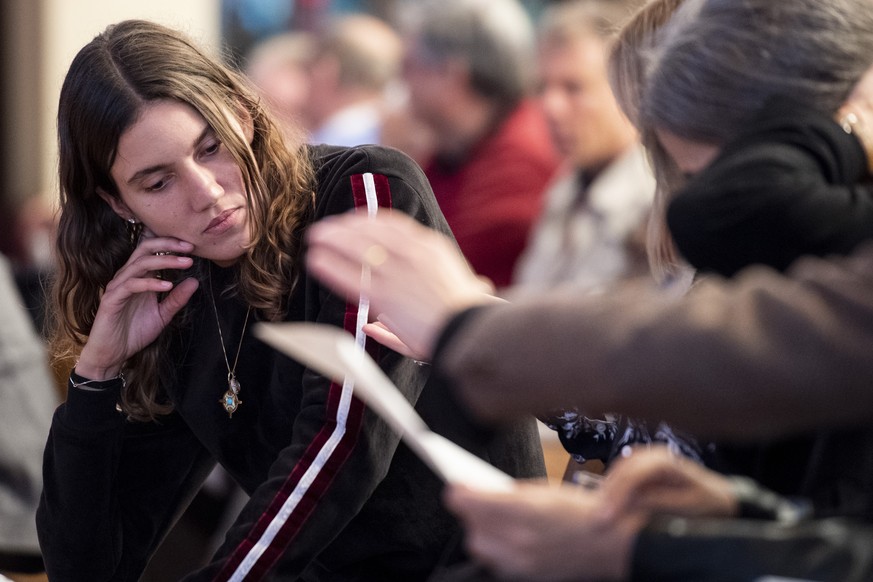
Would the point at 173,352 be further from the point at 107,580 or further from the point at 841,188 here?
the point at 841,188

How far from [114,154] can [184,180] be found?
12cm

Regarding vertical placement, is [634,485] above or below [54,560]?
above

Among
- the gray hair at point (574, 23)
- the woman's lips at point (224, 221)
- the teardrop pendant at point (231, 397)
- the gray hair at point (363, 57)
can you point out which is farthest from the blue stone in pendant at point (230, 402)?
the gray hair at point (363, 57)

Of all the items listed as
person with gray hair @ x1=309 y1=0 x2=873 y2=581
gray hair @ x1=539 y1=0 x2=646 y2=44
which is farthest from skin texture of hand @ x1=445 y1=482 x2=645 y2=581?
gray hair @ x1=539 y1=0 x2=646 y2=44

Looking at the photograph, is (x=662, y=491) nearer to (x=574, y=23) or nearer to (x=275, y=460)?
(x=275, y=460)

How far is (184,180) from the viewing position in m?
1.63

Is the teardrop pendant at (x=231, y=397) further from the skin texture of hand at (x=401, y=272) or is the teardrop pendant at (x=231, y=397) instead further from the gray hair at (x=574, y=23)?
the gray hair at (x=574, y=23)

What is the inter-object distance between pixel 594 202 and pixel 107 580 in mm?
2255

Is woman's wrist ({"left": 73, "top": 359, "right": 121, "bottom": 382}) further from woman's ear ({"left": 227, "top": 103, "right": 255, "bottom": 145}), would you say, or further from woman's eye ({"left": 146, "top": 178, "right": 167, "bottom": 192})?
woman's ear ({"left": 227, "top": 103, "right": 255, "bottom": 145})

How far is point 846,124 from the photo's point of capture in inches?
44.7

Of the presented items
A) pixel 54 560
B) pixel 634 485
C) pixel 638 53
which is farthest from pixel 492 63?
pixel 634 485

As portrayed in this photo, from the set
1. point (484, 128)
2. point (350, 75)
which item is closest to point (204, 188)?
point (484, 128)

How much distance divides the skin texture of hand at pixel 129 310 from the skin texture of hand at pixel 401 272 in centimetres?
74

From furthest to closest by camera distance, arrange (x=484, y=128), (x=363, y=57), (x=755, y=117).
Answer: (x=363, y=57)
(x=484, y=128)
(x=755, y=117)
